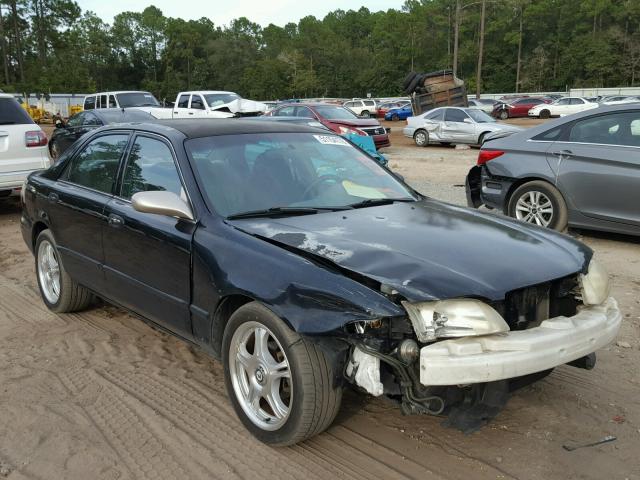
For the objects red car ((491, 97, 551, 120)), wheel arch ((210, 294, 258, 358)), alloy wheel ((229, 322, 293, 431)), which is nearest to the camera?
Answer: alloy wheel ((229, 322, 293, 431))

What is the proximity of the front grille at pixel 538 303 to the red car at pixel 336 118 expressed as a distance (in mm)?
14156

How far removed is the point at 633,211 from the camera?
6523mm

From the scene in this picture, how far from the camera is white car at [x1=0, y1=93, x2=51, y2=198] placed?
29.3 ft

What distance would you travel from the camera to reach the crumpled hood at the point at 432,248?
2.69 metres

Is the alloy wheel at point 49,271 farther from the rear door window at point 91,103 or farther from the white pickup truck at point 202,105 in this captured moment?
the rear door window at point 91,103

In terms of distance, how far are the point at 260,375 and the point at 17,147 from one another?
294 inches

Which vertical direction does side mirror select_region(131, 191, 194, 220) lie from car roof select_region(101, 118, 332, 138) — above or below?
below

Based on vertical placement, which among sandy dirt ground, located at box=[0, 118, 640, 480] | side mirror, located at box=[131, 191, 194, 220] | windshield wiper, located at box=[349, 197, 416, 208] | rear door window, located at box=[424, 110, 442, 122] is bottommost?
sandy dirt ground, located at box=[0, 118, 640, 480]

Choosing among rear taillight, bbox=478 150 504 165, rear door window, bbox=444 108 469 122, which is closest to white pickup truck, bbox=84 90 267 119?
rear door window, bbox=444 108 469 122

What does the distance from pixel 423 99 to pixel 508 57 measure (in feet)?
238

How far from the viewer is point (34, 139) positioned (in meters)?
9.19

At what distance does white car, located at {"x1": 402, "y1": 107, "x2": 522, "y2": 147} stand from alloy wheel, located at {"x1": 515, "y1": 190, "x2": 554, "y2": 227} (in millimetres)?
13192

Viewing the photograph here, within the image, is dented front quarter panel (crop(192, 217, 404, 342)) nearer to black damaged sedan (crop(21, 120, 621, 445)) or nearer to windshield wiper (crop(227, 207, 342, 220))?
black damaged sedan (crop(21, 120, 621, 445))

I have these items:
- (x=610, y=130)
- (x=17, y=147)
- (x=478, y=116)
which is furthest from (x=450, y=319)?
(x=478, y=116)
